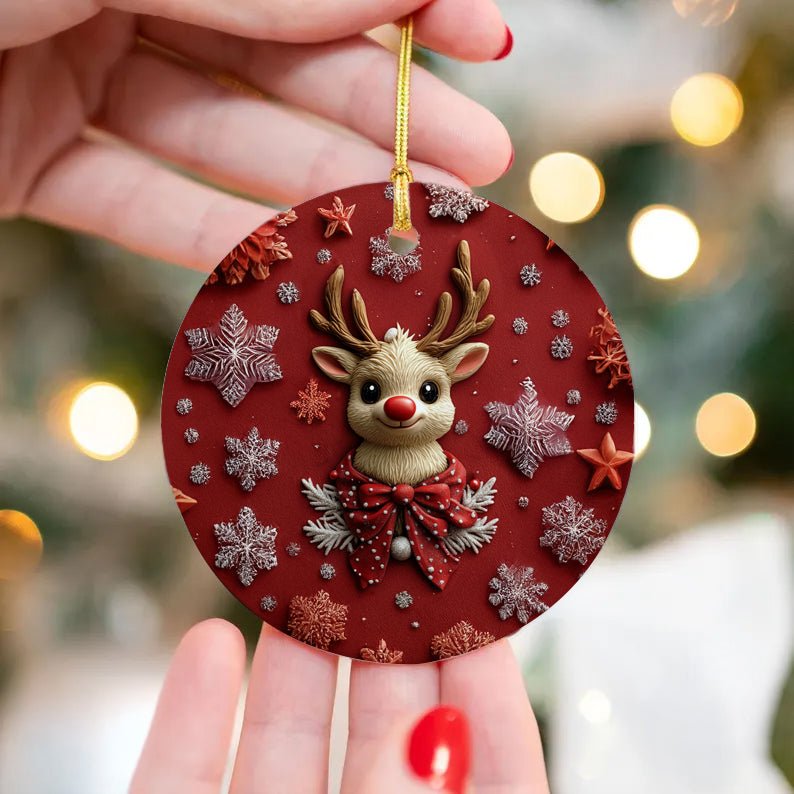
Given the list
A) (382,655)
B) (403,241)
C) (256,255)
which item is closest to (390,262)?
(403,241)

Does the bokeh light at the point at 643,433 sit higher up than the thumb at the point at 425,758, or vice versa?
the bokeh light at the point at 643,433

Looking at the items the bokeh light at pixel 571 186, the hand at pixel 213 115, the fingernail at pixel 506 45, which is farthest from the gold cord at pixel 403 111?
the bokeh light at pixel 571 186

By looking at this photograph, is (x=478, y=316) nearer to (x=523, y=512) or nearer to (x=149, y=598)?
(x=523, y=512)

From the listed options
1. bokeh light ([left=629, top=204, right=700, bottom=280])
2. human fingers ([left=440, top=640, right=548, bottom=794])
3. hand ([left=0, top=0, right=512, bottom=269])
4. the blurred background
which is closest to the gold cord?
hand ([left=0, top=0, right=512, bottom=269])

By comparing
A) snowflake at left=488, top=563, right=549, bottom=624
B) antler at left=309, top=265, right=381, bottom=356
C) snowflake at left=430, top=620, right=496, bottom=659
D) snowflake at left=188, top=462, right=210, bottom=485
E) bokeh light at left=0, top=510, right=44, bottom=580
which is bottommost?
snowflake at left=430, top=620, right=496, bottom=659

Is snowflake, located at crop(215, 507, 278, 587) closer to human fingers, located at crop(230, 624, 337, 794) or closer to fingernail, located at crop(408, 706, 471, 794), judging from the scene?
human fingers, located at crop(230, 624, 337, 794)

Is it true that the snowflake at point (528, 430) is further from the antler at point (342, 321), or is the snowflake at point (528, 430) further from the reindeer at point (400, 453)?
the antler at point (342, 321)
